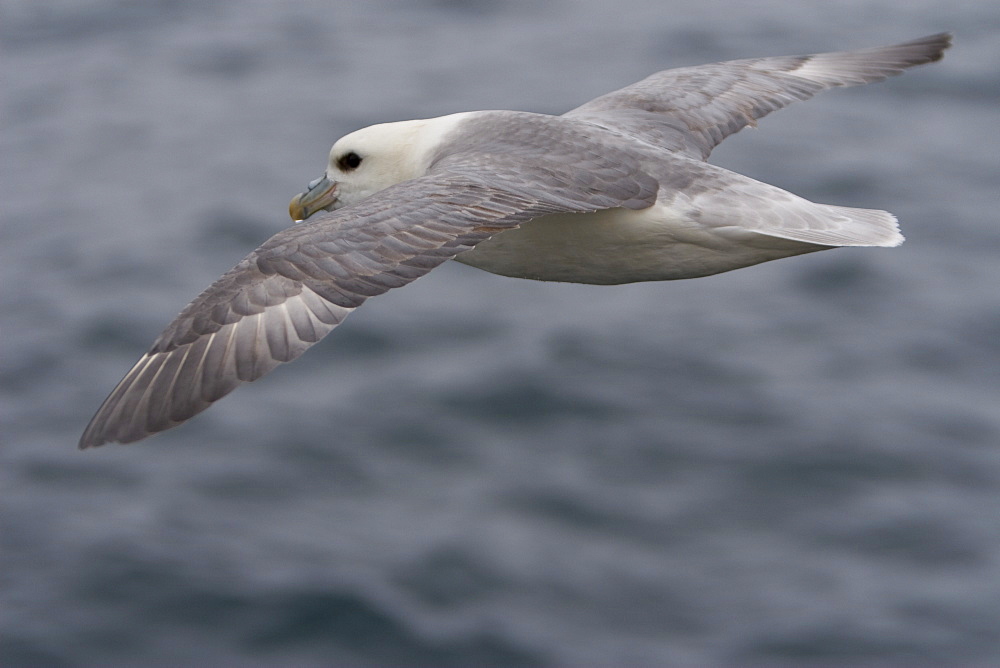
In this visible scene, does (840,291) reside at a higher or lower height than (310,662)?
higher

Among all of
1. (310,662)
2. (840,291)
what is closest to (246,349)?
(310,662)

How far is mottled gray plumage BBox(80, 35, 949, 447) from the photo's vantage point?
189 inches

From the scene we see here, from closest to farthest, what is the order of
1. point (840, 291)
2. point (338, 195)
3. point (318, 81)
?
point (338, 195) → point (840, 291) → point (318, 81)

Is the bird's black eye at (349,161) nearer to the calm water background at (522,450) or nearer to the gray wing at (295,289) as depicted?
the gray wing at (295,289)

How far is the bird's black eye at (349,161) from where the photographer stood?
656 cm

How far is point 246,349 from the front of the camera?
4.80m

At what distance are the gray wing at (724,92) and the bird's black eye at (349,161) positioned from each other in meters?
1.10

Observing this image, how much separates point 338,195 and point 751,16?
11.6 meters

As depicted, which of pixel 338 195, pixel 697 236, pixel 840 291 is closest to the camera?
pixel 697 236

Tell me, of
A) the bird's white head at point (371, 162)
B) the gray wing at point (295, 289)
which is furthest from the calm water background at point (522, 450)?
the gray wing at point (295, 289)

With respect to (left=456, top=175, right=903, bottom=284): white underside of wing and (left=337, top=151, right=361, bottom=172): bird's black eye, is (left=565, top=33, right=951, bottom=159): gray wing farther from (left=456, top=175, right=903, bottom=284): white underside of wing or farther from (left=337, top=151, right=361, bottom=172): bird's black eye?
(left=337, top=151, right=361, bottom=172): bird's black eye

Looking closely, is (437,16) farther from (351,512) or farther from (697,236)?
(697,236)

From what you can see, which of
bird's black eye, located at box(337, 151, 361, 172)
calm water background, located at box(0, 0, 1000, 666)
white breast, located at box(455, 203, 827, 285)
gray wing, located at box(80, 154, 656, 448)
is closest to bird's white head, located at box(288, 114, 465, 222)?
bird's black eye, located at box(337, 151, 361, 172)

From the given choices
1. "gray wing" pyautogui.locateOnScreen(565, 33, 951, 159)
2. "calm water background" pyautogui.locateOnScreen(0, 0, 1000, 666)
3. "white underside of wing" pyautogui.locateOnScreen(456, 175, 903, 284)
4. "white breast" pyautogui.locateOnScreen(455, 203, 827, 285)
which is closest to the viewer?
"white underside of wing" pyautogui.locateOnScreen(456, 175, 903, 284)
